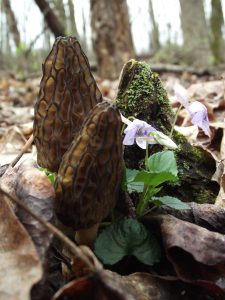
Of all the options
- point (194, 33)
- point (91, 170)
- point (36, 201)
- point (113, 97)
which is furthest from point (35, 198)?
point (194, 33)

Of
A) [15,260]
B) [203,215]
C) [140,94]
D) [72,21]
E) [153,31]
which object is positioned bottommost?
[153,31]

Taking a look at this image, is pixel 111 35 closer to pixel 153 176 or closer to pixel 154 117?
pixel 154 117

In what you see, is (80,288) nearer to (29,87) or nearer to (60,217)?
(60,217)

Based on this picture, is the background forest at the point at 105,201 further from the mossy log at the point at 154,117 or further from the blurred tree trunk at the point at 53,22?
the blurred tree trunk at the point at 53,22

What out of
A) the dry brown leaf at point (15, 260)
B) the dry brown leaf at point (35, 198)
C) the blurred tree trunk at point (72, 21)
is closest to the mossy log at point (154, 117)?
the dry brown leaf at point (35, 198)

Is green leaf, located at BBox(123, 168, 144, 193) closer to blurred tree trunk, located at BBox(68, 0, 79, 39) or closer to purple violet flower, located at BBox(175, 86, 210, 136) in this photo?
purple violet flower, located at BBox(175, 86, 210, 136)

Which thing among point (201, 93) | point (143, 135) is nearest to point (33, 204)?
point (143, 135)

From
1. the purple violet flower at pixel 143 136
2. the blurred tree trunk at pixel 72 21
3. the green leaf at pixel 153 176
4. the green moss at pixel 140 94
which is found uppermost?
the blurred tree trunk at pixel 72 21
